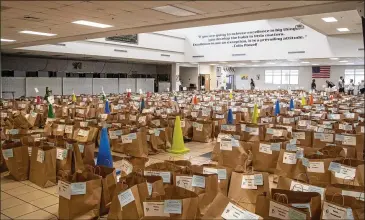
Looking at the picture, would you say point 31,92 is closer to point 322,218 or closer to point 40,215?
point 40,215

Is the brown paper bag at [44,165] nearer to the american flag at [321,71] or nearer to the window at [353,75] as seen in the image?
the window at [353,75]

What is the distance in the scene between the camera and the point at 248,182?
3.34 meters

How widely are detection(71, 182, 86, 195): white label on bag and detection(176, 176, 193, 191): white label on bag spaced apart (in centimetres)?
91

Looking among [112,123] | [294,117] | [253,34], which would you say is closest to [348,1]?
[294,117]

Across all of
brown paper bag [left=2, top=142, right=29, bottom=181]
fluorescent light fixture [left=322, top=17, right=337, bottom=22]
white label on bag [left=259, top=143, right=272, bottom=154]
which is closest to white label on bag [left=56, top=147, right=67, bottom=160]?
brown paper bag [left=2, top=142, right=29, bottom=181]

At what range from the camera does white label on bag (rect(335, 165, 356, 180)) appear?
11.6 ft

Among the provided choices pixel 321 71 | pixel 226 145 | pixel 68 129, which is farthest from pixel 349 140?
pixel 321 71

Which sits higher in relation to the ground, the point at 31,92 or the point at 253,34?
the point at 253,34

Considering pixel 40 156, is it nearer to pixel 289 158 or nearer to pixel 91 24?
pixel 289 158

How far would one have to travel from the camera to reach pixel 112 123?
7031 mm

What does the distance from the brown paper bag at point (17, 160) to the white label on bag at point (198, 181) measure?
286cm

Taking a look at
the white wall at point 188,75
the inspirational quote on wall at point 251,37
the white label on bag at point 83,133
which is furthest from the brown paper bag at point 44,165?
the white wall at point 188,75

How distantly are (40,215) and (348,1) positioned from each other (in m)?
5.31

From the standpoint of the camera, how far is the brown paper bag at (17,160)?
4852 millimetres
